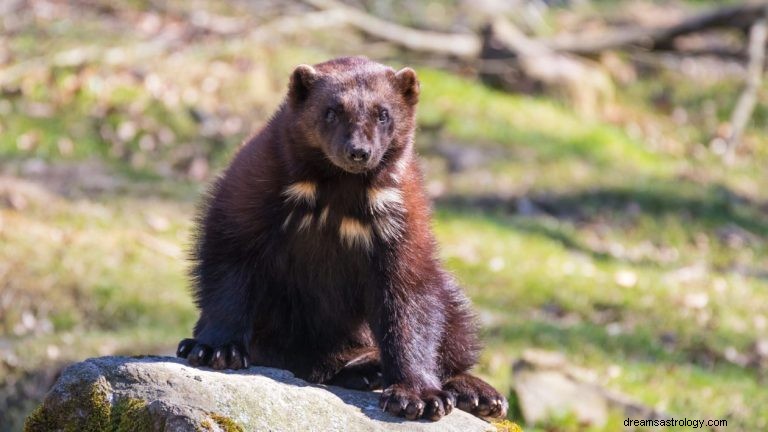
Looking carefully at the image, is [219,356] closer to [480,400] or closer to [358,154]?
[358,154]

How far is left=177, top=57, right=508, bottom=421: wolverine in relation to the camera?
16.2 feet

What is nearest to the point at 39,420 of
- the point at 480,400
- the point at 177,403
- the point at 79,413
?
the point at 79,413

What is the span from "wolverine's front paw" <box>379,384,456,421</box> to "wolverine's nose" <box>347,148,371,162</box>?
3.19 ft

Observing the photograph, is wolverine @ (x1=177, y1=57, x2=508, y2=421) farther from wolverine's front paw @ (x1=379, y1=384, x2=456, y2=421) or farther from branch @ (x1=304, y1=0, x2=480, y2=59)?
branch @ (x1=304, y1=0, x2=480, y2=59)

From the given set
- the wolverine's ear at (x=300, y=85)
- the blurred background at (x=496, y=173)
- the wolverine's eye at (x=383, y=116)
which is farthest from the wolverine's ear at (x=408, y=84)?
the blurred background at (x=496, y=173)

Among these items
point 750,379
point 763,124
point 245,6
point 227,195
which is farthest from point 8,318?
point 763,124

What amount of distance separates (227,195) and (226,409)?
1.22 metres

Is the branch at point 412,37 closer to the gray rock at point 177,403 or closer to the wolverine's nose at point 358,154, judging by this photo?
the wolverine's nose at point 358,154

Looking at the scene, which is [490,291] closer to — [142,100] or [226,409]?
[142,100]

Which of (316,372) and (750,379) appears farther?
(750,379)

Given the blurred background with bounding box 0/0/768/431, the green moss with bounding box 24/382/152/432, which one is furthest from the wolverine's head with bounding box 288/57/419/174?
the blurred background with bounding box 0/0/768/431

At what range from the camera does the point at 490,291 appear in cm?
A: 1061

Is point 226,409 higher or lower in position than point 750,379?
higher

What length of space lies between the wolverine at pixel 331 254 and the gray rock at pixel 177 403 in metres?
0.32
